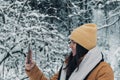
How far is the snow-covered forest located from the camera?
7.52 m

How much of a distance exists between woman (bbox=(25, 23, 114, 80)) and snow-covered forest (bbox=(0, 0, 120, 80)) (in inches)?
172

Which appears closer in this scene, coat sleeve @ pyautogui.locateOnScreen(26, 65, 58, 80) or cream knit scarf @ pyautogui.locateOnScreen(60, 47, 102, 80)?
cream knit scarf @ pyautogui.locateOnScreen(60, 47, 102, 80)

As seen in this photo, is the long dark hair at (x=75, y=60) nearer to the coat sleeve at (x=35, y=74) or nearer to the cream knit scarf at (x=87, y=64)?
the cream knit scarf at (x=87, y=64)

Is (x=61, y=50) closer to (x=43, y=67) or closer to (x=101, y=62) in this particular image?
(x=43, y=67)

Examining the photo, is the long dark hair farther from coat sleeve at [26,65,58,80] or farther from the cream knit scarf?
coat sleeve at [26,65,58,80]

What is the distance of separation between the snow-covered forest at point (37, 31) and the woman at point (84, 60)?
4367mm

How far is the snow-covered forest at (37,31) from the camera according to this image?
7.52 m

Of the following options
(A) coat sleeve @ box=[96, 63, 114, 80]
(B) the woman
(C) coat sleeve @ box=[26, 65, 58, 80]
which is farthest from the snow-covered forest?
(A) coat sleeve @ box=[96, 63, 114, 80]

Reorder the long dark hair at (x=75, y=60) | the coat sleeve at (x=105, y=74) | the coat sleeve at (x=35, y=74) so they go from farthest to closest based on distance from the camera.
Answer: the coat sleeve at (x=35, y=74), the long dark hair at (x=75, y=60), the coat sleeve at (x=105, y=74)

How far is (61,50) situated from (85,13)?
1.40m

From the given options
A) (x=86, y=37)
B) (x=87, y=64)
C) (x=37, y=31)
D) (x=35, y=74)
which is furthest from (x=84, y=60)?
(x=37, y=31)

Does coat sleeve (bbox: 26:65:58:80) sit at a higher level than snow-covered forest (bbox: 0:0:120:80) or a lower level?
higher

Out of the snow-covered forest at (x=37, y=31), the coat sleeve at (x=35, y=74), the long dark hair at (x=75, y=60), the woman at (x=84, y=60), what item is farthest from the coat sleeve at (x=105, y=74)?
the snow-covered forest at (x=37, y=31)

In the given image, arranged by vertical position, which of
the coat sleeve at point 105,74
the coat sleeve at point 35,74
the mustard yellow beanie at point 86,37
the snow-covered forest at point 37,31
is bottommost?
the snow-covered forest at point 37,31
